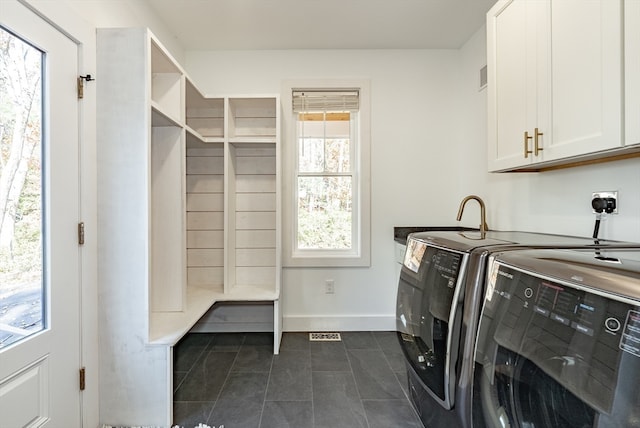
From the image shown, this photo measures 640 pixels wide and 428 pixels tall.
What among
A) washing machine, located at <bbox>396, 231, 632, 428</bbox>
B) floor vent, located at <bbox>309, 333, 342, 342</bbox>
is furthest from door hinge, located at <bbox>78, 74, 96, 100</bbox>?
floor vent, located at <bbox>309, 333, 342, 342</bbox>

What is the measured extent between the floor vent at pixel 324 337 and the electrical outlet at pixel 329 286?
383 millimetres

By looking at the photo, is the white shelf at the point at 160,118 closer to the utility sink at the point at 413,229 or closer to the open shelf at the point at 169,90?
the open shelf at the point at 169,90

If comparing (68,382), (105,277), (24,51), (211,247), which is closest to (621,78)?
(24,51)

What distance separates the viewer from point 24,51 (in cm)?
122

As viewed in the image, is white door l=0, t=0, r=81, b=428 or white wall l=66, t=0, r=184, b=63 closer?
white door l=0, t=0, r=81, b=428

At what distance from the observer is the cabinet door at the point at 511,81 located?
1458mm

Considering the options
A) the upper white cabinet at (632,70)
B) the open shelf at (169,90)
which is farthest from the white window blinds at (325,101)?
the upper white cabinet at (632,70)

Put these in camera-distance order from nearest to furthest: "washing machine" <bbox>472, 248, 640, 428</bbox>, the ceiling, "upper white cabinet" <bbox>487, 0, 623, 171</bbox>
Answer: "washing machine" <bbox>472, 248, 640, 428</bbox> → "upper white cabinet" <bbox>487, 0, 623, 171</bbox> → the ceiling

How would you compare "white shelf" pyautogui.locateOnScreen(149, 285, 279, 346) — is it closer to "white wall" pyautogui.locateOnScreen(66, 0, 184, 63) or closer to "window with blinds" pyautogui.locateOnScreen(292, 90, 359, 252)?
"window with blinds" pyautogui.locateOnScreen(292, 90, 359, 252)

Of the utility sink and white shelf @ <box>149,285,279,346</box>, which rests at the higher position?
the utility sink

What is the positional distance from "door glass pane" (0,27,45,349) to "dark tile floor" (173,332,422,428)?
0.98m

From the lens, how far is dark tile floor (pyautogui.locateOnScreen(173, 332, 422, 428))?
1.69 metres

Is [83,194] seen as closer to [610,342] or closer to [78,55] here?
[78,55]

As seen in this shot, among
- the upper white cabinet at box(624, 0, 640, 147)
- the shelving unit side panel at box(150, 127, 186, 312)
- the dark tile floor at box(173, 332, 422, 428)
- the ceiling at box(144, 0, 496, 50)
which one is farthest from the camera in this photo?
the ceiling at box(144, 0, 496, 50)
